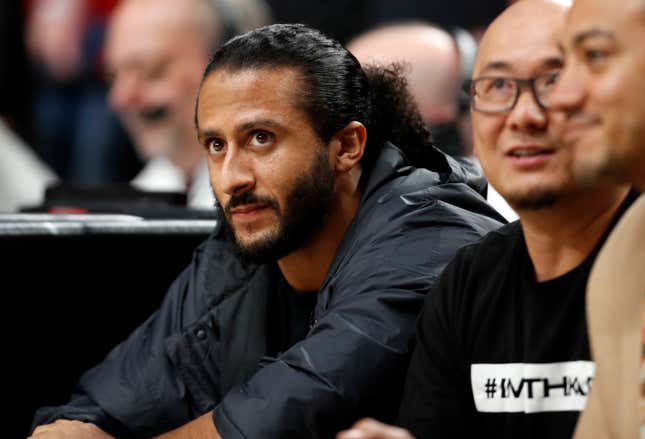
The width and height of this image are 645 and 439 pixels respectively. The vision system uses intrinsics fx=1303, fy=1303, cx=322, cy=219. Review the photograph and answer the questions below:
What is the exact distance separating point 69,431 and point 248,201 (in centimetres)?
64

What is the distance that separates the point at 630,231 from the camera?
1547mm

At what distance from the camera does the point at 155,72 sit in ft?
17.6

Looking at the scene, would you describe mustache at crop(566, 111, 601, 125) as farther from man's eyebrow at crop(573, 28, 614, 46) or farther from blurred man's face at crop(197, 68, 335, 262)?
blurred man's face at crop(197, 68, 335, 262)

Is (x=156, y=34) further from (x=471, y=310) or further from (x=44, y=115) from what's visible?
A: (x=471, y=310)

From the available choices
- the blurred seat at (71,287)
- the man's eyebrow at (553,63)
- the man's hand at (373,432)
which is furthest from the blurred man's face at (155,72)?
the man's hand at (373,432)

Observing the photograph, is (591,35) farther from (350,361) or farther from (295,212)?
(295,212)

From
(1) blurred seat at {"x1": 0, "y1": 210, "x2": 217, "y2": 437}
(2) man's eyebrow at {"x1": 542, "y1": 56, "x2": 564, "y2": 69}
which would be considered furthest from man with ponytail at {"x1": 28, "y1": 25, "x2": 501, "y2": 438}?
(2) man's eyebrow at {"x1": 542, "y1": 56, "x2": 564, "y2": 69}

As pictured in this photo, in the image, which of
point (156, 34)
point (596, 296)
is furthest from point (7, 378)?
point (156, 34)

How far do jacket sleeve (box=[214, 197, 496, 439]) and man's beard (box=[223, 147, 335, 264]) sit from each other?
167 mm

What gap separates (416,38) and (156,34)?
122 centimetres

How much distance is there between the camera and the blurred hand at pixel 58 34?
5.51 meters

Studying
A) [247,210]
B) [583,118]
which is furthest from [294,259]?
[583,118]

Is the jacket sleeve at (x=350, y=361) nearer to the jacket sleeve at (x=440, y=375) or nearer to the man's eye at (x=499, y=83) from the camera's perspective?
the jacket sleeve at (x=440, y=375)

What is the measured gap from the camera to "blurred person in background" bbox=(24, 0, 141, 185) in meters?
5.49
